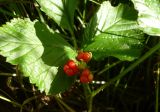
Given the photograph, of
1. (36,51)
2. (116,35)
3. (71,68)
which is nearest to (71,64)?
(71,68)

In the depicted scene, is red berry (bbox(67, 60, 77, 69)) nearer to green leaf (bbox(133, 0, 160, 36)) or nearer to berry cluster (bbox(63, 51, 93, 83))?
berry cluster (bbox(63, 51, 93, 83))

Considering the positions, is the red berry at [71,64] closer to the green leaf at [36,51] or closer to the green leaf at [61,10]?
the green leaf at [36,51]

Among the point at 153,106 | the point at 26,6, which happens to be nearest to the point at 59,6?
the point at 26,6

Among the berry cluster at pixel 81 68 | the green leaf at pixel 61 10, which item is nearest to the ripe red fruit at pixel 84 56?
the berry cluster at pixel 81 68

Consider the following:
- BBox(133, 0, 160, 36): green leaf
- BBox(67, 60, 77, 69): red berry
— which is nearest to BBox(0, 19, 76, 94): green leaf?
BBox(67, 60, 77, 69): red berry

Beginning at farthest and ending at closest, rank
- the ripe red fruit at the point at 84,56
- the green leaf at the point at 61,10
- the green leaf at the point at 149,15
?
the green leaf at the point at 61,10, the ripe red fruit at the point at 84,56, the green leaf at the point at 149,15

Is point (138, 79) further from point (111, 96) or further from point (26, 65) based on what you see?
point (26, 65)

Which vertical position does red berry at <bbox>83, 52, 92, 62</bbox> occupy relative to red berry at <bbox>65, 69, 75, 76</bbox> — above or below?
above
